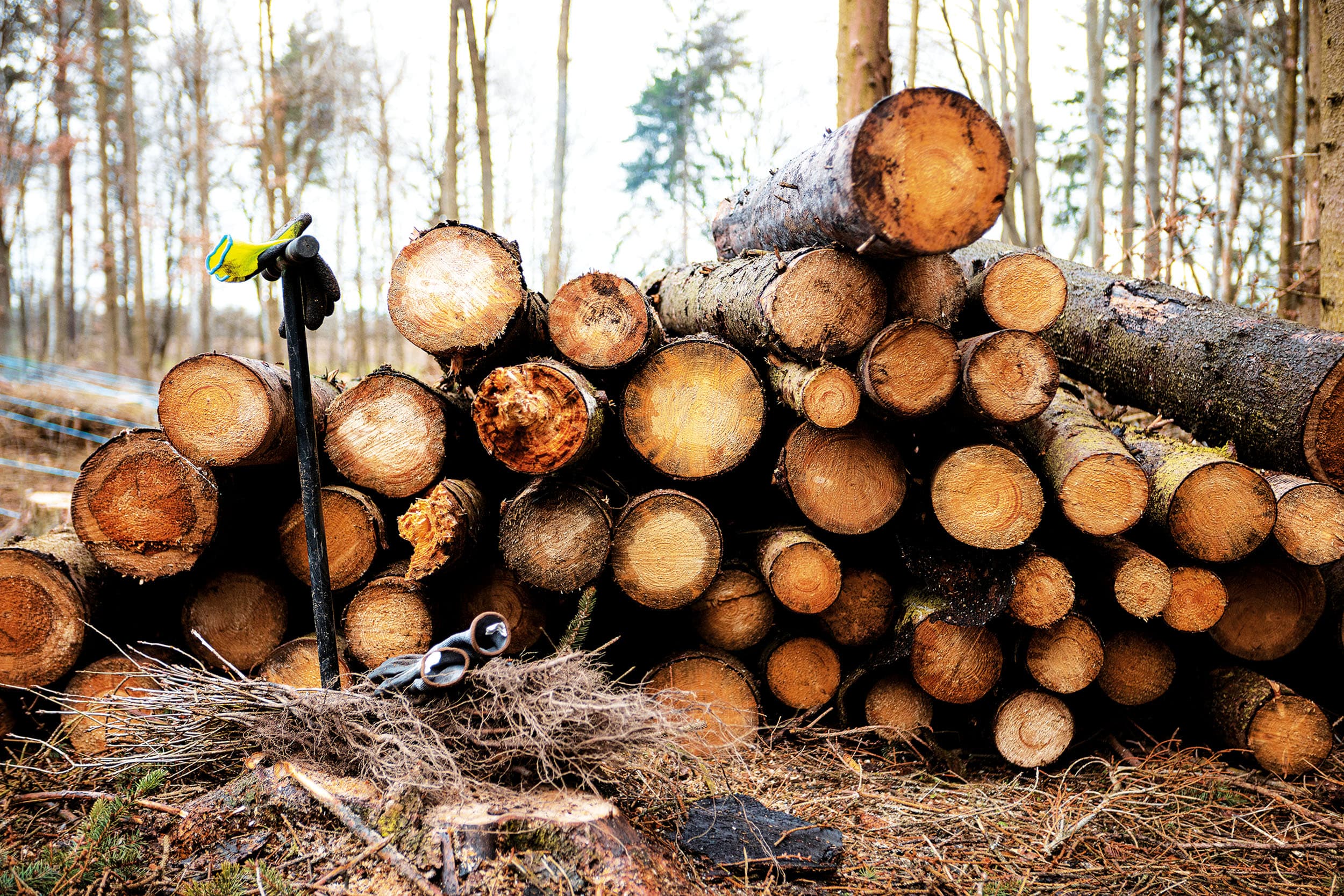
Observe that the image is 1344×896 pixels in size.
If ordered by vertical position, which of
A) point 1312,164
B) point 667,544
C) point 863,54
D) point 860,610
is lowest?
point 860,610

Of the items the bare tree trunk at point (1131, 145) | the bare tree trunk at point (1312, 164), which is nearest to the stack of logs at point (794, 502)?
the bare tree trunk at point (1312, 164)

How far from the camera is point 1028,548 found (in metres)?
2.87

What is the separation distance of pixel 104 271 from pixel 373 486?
811 inches

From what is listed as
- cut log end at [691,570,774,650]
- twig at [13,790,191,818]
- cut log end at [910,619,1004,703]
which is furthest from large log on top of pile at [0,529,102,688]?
cut log end at [910,619,1004,703]

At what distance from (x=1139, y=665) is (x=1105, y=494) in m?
0.93

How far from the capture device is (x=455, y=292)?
2596 mm

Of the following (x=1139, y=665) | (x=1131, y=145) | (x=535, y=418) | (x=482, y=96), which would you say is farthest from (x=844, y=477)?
(x=1131, y=145)

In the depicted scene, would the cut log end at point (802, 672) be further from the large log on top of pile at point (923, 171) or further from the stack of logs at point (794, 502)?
the large log on top of pile at point (923, 171)

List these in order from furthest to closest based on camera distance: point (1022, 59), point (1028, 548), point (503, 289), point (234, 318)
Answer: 1. point (234, 318)
2. point (1022, 59)
3. point (1028, 548)
4. point (503, 289)

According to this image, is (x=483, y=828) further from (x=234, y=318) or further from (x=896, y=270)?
(x=234, y=318)

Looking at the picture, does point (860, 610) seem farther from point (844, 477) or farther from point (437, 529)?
point (437, 529)

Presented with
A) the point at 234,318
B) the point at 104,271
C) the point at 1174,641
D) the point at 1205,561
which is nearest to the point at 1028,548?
the point at 1205,561

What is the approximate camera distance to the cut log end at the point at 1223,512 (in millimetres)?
2768

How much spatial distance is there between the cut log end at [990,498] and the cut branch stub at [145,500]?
2661mm
